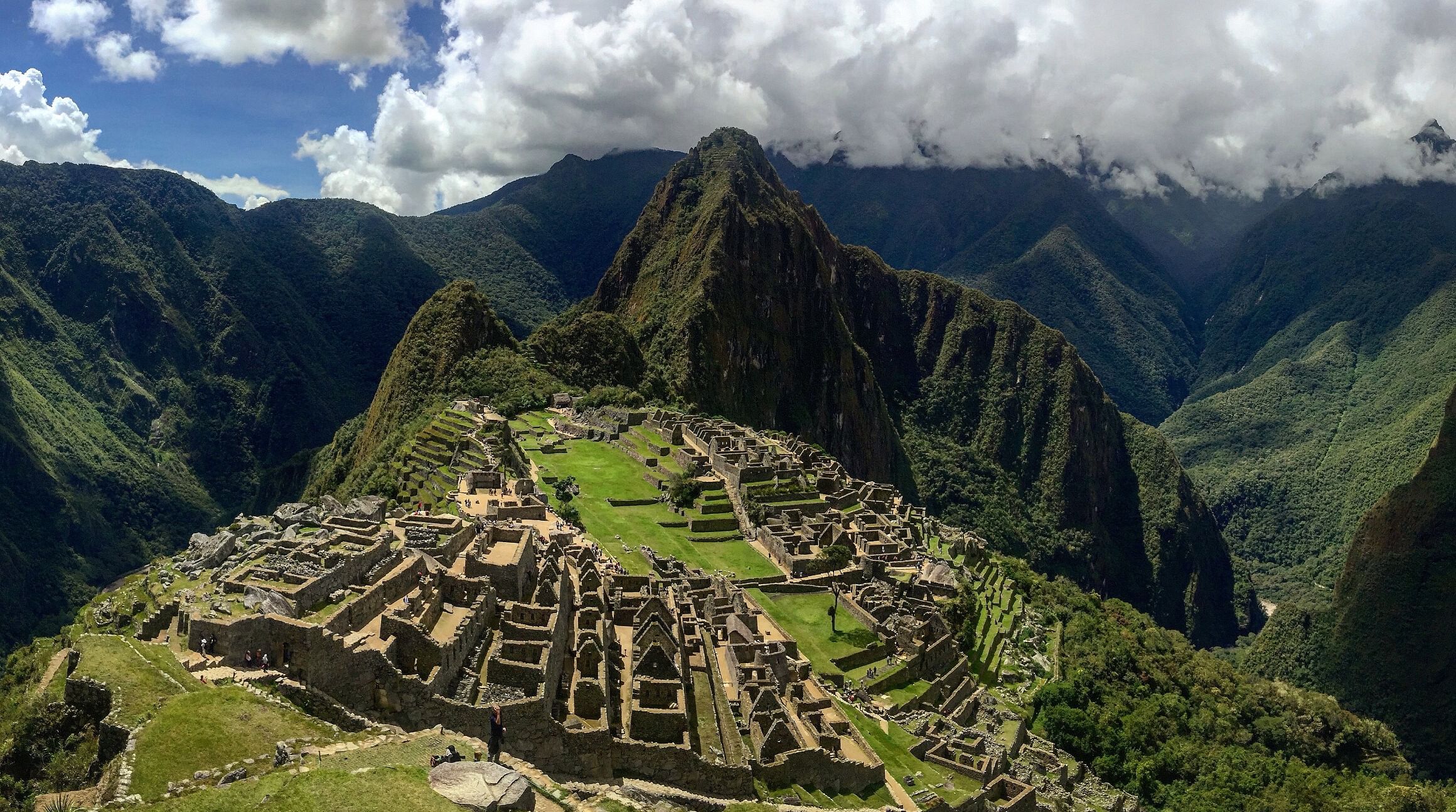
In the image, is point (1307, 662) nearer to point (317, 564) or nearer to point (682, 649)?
point (682, 649)

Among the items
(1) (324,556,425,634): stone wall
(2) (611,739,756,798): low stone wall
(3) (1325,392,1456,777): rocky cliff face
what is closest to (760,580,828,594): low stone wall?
(2) (611,739,756,798): low stone wall

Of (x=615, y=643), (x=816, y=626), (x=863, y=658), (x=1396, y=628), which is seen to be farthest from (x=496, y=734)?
(x=1396, y=628)

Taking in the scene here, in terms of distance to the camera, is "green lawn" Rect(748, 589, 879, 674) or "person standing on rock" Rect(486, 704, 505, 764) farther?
"green lawn" Rect(748, 589, 879, 674)

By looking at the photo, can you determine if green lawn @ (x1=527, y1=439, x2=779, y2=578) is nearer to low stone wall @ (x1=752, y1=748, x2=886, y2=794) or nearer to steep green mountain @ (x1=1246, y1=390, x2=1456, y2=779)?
low stone wall @ (x1=752, y1=748, x2=886, y2=794)

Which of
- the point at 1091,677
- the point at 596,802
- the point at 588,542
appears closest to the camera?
the point at 596,802

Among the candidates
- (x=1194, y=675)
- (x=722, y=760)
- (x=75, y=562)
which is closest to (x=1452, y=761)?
(x=1194, y=675)
